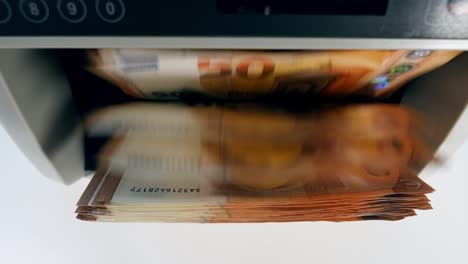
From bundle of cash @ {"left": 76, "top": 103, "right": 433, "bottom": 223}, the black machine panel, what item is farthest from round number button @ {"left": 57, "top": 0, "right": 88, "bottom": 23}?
bundle of cash @ {"left": 76, "top": 103, "right": 433, "bottom": 223}

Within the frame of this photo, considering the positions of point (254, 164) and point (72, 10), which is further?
point (254, 164)

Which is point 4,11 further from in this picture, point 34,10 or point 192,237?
point 192,237

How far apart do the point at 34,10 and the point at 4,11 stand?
20 millimetres

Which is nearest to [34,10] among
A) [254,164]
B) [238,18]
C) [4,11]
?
[4,11]

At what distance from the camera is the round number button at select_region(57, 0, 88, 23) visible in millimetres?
273

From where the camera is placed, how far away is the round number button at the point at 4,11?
10.7 inches

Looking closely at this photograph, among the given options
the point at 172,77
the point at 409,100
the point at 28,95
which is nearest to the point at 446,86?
the point at 409,100

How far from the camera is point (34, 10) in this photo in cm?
28

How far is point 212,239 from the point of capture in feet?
1.38

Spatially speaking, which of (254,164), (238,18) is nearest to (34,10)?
(238,18)

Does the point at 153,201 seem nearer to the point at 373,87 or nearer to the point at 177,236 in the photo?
the point at 177,236

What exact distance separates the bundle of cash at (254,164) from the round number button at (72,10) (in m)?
0.17

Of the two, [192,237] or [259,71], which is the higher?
[259,71]

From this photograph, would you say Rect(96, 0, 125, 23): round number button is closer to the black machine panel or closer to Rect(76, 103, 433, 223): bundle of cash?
the black machine panel
